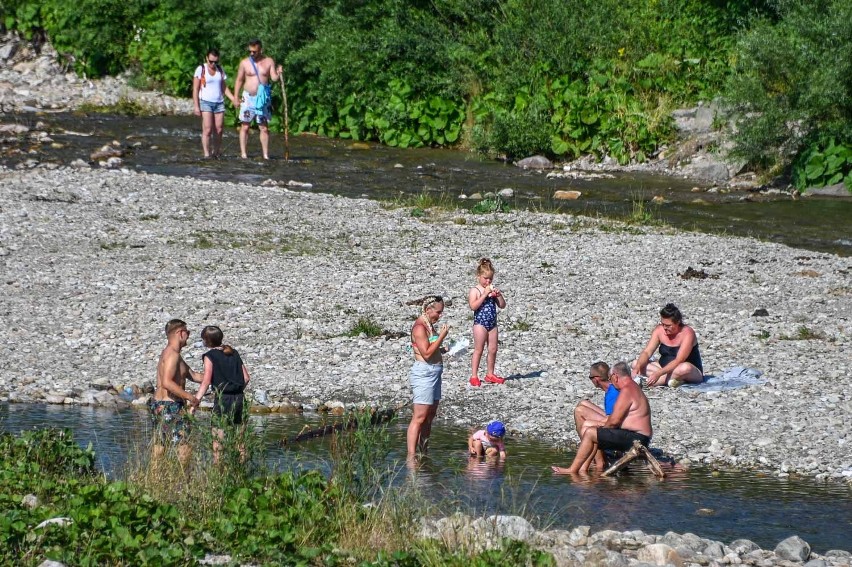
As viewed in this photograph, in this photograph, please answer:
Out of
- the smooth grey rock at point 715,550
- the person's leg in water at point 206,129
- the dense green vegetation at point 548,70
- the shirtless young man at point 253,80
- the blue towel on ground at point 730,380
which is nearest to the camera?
the smooth grey rock at point 715,550

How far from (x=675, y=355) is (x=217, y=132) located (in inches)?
618

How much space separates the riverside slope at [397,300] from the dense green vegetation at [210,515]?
11.4 feet

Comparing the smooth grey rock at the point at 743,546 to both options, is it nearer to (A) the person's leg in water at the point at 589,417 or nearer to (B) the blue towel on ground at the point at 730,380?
(A) the person's leg in water at the point at 589,417

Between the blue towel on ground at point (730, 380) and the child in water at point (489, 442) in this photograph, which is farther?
the blue towel on ground at point (730, 380)

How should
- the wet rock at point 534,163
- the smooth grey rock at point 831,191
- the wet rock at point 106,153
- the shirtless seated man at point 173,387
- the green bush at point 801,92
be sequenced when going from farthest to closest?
the wet rock at point 534,163 → the wet rock at point 106,153 → the smooth grey rock at point 831,191 → the green bush at point 801,92 → the shirtless seated man at point 173,387

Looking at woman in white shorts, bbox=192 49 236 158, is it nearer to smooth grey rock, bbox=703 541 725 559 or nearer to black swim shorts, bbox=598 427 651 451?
black swim shorts, bbox=598 427 651 451

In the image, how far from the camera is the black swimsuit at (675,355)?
13461 millimetres

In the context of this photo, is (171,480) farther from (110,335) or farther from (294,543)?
(110,335)

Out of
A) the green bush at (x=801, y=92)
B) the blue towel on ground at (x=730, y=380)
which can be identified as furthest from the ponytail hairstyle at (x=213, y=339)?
the green bush at (x=801, y=92)

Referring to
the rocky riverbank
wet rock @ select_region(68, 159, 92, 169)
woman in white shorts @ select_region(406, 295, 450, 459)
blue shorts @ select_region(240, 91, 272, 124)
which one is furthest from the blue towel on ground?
wet rock @ select_region(68, 159, 92, 169)

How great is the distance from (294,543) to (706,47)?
959 inches

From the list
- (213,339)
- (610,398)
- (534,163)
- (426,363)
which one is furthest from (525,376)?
(534,163)

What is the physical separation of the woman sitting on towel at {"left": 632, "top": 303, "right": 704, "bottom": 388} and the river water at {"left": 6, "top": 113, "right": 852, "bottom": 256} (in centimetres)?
837

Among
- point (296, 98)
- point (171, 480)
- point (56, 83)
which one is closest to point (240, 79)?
point (296, 98)
